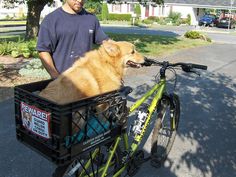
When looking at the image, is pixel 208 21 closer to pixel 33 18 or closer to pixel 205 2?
pixel 205 2

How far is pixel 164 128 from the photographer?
5164 mm

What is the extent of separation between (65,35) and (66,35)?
0.04ft

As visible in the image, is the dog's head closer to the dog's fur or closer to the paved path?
the dog's fur

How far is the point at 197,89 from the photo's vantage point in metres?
9.93

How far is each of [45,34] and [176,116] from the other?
2.38m

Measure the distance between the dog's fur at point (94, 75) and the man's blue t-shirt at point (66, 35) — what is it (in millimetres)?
543

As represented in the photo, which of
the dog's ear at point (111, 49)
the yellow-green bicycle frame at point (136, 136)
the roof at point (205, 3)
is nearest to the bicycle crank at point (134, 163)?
the yellow-green bicycle frame at point (136, 136)

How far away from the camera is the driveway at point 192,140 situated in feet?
16.1

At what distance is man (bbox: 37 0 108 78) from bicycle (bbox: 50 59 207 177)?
0.81 meters

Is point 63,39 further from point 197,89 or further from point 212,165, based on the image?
point 197,89

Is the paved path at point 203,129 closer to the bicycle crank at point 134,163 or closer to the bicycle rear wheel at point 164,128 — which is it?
the bicycle rear wheel at point 164,128

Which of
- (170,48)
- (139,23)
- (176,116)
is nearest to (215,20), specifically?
(139,23)

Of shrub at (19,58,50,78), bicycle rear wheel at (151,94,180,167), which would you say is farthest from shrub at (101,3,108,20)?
bicycle rear wheel at (151,94,180,167)

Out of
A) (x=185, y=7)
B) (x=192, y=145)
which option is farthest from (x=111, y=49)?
(x=185, y=7)
